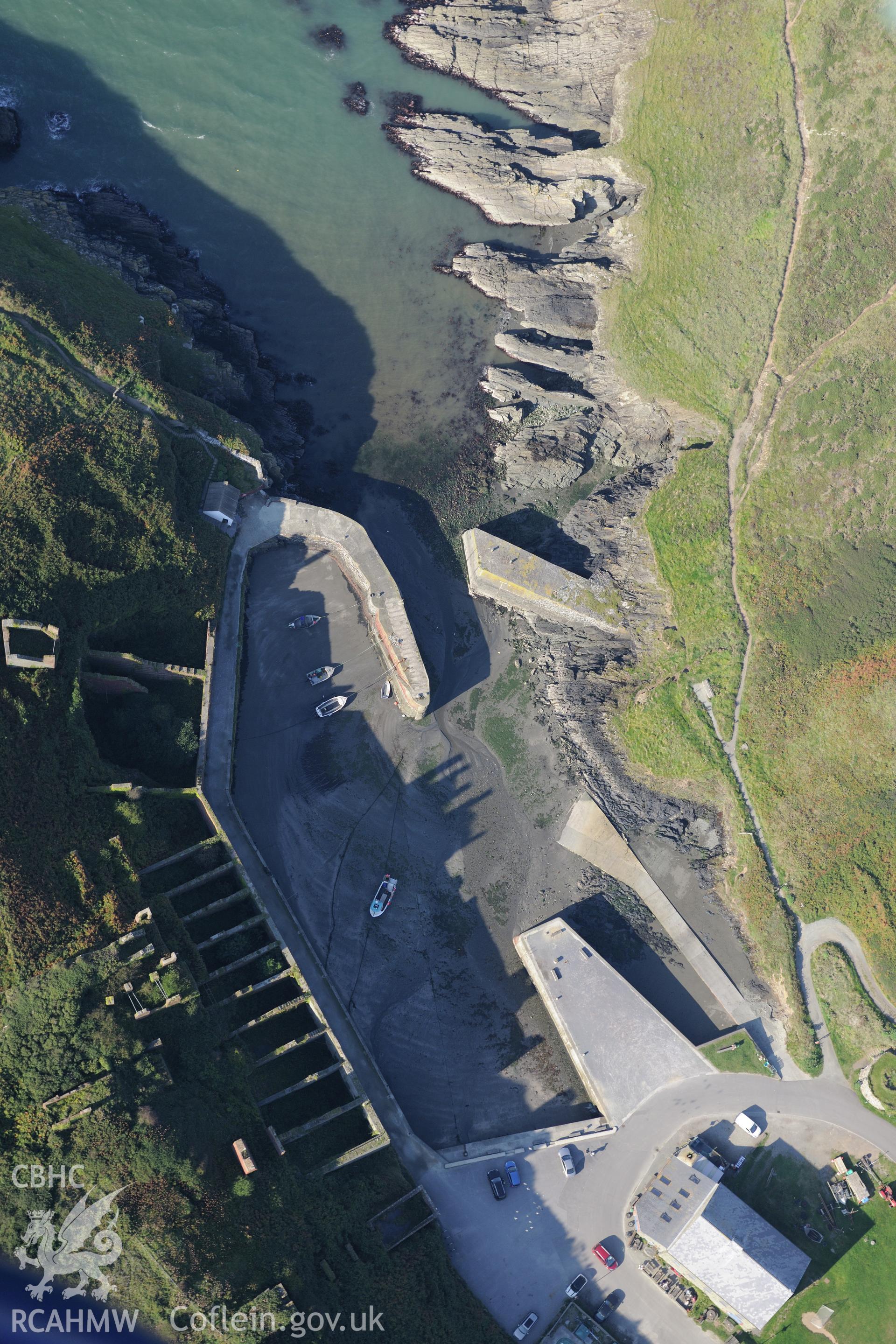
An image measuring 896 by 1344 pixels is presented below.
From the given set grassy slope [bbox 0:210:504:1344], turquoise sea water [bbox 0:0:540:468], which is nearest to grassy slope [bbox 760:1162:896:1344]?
grassy slope [bbox 0:210:504:1344]

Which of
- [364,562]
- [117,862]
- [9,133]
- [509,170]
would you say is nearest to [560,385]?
[509,170]

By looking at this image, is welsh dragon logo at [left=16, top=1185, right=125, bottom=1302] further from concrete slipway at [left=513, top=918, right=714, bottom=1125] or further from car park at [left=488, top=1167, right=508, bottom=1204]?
concrete slipway at [left=513, top=918, right=714, bottom=1125]

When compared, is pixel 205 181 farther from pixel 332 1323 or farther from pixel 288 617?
→ pixel 332 1323

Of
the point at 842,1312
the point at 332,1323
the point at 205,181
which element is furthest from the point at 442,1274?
the point at 205,181

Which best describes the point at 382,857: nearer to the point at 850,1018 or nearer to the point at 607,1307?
the point at 607,1307

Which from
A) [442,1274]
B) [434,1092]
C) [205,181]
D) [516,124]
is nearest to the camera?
[442,1274]
